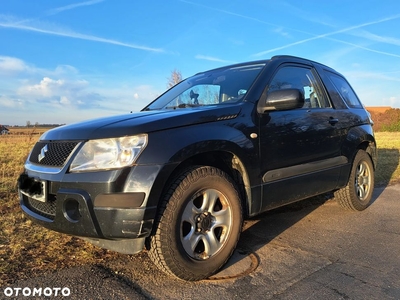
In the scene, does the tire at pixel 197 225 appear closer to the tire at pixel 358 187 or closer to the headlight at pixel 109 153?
the headlight at pixel 109 153

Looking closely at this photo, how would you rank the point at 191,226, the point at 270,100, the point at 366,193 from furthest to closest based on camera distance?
the point at 366,193 < the point at 270,100 < the point at 191,226

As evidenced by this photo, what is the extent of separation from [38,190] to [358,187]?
414 cm

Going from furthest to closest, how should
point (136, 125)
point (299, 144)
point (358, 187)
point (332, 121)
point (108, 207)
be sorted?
point (358, 187) < point (332, 121) < point (299, 144) < point (136, 125) < point (108, 207)

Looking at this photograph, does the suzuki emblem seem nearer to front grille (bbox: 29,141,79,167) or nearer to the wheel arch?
front grille (bbox: 29,141,79,167)

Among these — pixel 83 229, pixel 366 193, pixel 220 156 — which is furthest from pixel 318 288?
pixel 366 193

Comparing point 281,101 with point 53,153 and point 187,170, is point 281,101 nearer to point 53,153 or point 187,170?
point 187,170

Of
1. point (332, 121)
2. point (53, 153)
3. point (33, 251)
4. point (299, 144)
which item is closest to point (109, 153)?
point (53, 153)

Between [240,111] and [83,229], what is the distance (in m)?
1.66

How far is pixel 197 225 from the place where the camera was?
109 inches

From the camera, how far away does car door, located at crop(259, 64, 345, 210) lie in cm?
332

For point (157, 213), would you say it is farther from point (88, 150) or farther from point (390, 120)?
point (390, 120)

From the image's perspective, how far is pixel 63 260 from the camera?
303 centimetres

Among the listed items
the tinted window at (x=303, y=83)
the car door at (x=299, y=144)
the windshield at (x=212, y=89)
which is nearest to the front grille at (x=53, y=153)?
the windshield at (x=212, y=89)

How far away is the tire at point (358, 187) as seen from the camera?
4.67 meters
